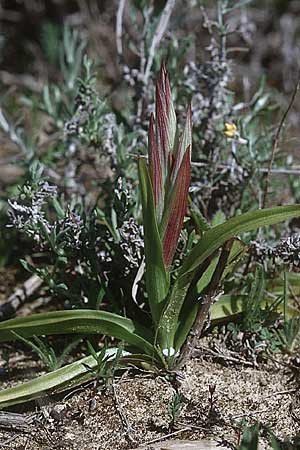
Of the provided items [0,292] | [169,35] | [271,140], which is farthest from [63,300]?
[169,35]

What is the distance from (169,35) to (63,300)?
1.33 m

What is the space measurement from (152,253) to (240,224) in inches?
10.1

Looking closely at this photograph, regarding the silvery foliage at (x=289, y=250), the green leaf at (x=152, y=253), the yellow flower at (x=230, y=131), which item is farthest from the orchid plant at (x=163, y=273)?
the yellow flower at (x=230, y=131)

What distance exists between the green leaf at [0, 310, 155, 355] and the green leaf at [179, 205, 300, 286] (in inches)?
11.3

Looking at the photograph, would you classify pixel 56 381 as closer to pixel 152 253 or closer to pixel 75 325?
pixel 75 325

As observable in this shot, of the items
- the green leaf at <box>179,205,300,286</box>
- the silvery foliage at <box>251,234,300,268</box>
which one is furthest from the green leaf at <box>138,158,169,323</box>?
the silvery foliage at <box>251,234,300,268</box>

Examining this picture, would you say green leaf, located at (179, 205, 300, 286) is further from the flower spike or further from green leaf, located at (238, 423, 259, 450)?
green leaf, located at (238, 423, 259, 450)

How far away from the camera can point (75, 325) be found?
6.16 feet

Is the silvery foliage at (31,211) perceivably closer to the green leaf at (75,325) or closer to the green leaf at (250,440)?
the green leaf at (75,325)

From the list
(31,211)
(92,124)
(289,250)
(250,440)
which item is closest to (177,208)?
(289,250)

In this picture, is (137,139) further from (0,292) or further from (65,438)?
(65,438)

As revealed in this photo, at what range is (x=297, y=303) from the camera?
214cm

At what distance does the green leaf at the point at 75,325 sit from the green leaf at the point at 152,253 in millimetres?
86

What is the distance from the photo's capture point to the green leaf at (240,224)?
5.65ft
